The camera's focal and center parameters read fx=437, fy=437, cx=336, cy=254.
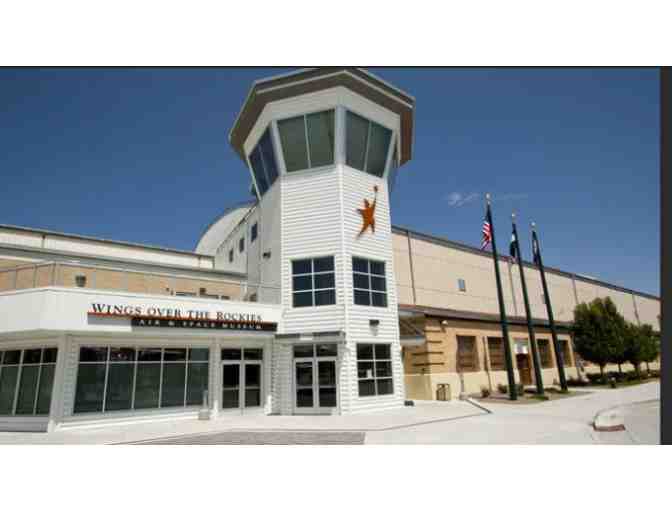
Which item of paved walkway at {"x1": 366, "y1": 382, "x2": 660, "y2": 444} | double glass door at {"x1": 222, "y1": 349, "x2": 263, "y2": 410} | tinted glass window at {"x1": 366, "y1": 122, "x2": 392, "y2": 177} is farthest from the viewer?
tinted glass window at {"x1": 366, "y1": 122, "x2": 392, "y2": 177}

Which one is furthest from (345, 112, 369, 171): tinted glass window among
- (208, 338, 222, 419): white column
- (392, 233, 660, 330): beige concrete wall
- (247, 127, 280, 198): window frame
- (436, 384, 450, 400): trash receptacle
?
(436, 384, 450, 400): trash receptacle

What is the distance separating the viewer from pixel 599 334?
32.0m

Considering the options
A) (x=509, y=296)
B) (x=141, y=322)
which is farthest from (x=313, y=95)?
(x=509, y=296)

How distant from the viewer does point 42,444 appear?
1263 centimetres

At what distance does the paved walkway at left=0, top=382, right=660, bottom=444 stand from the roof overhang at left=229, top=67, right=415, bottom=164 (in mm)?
14457

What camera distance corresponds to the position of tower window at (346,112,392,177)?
2092cm

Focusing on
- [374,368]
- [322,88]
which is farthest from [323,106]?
[374,368]

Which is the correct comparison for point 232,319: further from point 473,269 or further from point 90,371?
point 473,269

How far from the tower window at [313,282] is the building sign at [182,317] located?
5.89ft

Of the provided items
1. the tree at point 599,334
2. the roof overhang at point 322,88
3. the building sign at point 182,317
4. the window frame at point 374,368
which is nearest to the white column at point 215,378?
the building sign at point 182,317

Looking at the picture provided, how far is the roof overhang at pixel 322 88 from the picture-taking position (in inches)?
781

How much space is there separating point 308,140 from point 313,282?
678cm

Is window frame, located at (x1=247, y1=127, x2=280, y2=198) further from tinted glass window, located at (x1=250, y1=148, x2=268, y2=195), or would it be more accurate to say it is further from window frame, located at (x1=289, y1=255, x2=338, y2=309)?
window frame, located at (x1=289, y1=255, x2=338, y2=309)
